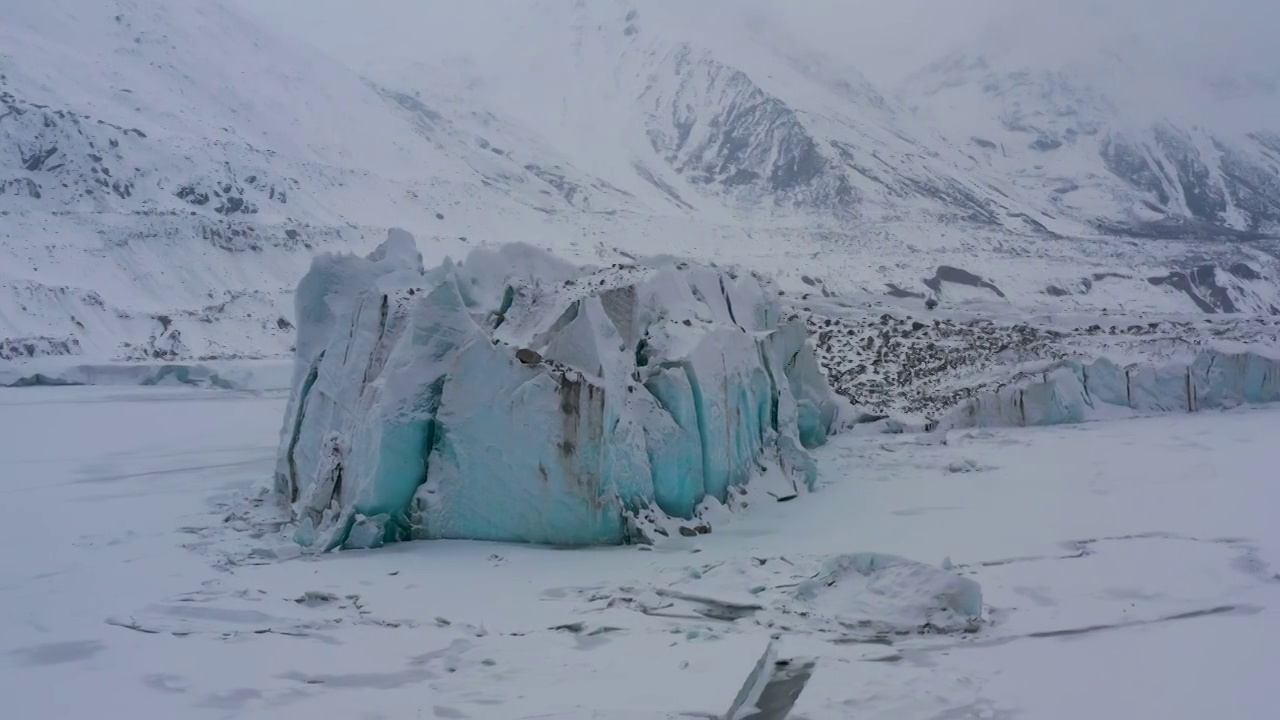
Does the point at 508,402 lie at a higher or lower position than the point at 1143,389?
higher

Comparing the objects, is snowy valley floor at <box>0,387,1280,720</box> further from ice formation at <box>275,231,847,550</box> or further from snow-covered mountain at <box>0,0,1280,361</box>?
snow-covered mountain at <box>0,0,1280,361</box>

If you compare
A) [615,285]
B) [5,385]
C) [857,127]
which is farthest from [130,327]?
[857,127]

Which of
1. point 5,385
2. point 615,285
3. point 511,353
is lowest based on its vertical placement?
point 5,385

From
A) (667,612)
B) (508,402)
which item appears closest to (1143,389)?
(508,402)

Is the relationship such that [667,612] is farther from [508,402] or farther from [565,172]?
[565,172]

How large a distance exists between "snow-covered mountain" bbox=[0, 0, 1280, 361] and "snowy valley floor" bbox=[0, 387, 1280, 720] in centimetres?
1695

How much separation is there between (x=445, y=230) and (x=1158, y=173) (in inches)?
2592

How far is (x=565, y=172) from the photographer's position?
6994 centimetres

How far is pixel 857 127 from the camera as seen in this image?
8719 cm

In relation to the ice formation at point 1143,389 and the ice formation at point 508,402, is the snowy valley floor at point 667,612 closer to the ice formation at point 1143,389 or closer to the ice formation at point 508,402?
the ice formation at point 508,402

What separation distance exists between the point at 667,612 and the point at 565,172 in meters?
66.1

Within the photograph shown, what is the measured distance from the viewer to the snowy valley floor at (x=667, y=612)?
173 inches

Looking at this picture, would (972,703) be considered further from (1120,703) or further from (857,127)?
(857,127)

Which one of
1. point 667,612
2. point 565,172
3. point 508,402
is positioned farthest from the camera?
point 565,172
